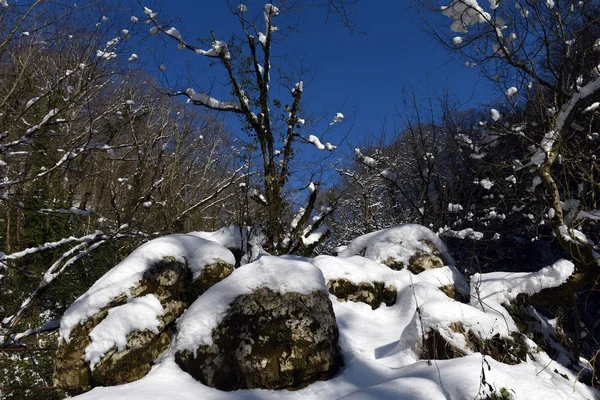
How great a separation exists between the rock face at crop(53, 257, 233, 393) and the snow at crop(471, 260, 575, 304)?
12.7 ft

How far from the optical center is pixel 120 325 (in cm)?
365

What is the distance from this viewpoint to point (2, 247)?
7340 mm

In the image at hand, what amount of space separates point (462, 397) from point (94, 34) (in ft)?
14.2

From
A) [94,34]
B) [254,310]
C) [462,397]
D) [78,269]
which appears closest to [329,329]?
[254,310]

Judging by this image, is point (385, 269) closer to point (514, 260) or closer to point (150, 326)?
point (150, 326)

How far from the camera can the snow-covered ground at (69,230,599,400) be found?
9.54 feet

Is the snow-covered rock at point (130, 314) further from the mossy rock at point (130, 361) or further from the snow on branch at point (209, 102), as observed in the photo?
the snow on branch at point (209, 102)

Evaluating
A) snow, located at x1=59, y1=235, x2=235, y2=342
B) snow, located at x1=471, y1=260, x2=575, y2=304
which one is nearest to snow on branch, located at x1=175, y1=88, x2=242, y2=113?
snow, located at x1=59, y1=235, x2=235, y2=342

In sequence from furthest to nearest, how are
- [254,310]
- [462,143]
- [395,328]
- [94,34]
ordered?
[462,143]
[395,328]
[254,310]
[94,34]

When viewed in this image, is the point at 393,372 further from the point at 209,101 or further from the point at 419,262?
the point at 209,101

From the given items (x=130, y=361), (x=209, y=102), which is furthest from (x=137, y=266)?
(x=209, y=102)

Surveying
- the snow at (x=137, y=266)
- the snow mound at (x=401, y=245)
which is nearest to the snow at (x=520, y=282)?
the snow mound at (x=401, y=245)

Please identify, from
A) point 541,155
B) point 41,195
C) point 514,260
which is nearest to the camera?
point 541,155

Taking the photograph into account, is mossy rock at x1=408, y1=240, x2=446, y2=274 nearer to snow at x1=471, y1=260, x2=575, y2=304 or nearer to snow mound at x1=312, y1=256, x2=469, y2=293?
snow mound at x1=312, y1=256, x2=469, y2=293
